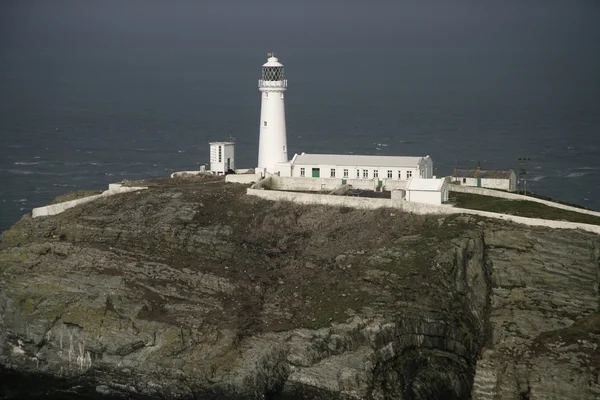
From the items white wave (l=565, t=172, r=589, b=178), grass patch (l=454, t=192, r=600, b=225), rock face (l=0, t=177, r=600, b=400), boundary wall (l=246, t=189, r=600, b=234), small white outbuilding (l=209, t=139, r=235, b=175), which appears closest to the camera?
rock face (l=0, t=177, r=600, b=400)

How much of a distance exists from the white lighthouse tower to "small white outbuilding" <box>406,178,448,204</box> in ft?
37.6

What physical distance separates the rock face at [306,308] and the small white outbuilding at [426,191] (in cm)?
179

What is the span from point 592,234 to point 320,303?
14265 mm

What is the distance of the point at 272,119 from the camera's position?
6359 cm

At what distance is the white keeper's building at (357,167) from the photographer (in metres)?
59.8

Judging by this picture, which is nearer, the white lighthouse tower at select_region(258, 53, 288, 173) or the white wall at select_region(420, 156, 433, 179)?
the white wall at select_region(420, 156, 433, 179)

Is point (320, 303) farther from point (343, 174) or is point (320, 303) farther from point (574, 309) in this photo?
point (343, 174)

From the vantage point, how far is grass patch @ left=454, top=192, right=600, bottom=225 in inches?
2063

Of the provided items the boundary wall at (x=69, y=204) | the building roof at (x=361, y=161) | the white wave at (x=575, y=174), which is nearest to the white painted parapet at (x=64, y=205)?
the boundary wall at (x=69, y=204)

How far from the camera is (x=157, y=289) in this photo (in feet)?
157

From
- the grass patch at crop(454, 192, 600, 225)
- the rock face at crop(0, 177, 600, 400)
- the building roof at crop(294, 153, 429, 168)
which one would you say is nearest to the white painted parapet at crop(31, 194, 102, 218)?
the rock face at crop(0, 177, 600, 400)

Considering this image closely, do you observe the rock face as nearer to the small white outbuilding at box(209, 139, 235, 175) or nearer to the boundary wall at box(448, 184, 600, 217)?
the boundary wall at box(448, 184, 600, 217)

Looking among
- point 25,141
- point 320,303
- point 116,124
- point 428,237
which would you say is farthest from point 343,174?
point 116,124

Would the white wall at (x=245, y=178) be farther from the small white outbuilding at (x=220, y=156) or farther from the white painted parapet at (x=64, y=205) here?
the white painted parapet at (x=64, y=205)
